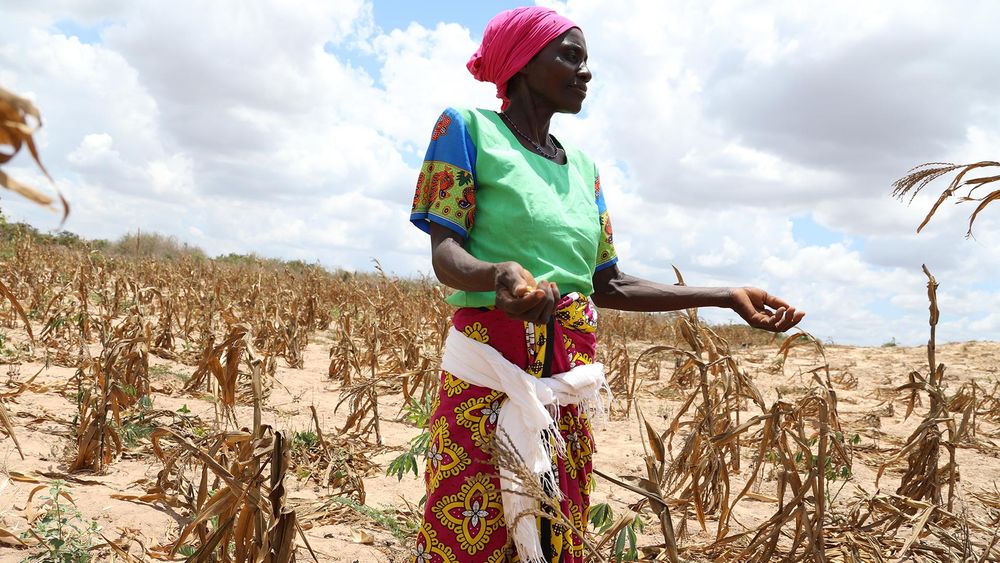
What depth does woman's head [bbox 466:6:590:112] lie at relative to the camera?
5.64 feet

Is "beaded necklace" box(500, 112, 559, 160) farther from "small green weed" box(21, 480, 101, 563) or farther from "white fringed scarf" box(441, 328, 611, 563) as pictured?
"small green weed" box(21, 480, 101, 563)

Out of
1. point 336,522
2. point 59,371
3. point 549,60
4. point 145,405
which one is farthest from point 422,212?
point 59,371

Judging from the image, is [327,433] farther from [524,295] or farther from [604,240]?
[524,295]

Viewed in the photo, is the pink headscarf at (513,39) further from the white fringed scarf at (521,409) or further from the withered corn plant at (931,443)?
the withered corn plant at (931,443)

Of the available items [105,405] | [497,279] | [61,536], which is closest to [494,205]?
[497,279]

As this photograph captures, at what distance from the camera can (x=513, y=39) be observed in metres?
1.75

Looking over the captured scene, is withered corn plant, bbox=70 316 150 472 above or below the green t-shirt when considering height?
below

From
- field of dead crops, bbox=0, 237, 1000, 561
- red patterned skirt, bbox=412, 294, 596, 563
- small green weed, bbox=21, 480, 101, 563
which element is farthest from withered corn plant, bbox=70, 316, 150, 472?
red patterned skirt, bbox=412, 294, 596, 563

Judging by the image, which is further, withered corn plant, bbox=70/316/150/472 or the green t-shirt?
withered corn plant, bbox=70/316/150/472

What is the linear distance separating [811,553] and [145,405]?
3.01 meters

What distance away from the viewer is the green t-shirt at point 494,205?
5.24 ft

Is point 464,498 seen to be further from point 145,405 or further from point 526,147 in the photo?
point 145,405

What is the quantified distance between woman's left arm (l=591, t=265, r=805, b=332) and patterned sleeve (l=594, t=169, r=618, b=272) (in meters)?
0.02

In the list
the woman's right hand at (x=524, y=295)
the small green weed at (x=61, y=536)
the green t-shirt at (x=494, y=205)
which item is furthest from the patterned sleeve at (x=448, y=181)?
the small green weed at (x=61, y=536)
